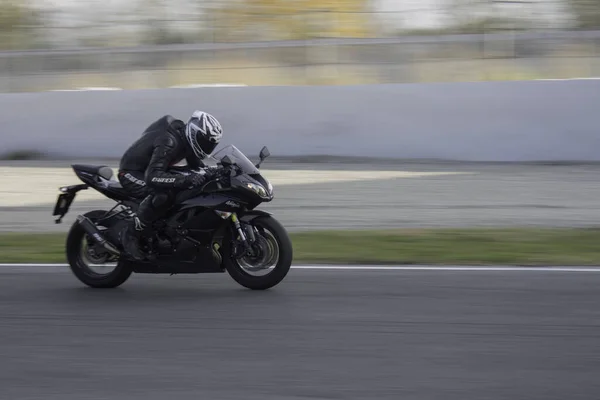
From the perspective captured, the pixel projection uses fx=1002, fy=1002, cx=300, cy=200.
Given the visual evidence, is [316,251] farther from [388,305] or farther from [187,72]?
[187,72]

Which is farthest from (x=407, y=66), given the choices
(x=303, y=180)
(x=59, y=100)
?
(x=59, y=100)

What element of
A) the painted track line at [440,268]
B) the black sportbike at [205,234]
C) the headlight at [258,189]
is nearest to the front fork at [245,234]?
the black sportbike at [205,234]

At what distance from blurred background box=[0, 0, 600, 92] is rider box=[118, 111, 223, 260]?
12.9 meters

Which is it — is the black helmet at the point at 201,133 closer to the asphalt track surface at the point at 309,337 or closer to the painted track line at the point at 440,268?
the asphalt track surface at the point at 309,337

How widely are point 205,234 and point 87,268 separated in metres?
1.13

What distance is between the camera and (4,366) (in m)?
5.91

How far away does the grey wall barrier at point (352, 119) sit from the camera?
61.6ft

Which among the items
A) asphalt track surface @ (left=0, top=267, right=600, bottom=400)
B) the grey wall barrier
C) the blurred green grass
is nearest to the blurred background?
the grey wall barrier

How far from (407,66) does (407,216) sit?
8010 millimetres

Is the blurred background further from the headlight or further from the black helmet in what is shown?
the headlight

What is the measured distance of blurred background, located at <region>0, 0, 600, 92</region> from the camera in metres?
20.6

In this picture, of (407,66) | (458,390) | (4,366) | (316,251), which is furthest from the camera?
(407,66)

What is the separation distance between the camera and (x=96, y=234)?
8.24 meters

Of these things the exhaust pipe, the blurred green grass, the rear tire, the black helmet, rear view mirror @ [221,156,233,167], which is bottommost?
the blurred green grass
